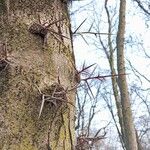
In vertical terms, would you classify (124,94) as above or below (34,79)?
above

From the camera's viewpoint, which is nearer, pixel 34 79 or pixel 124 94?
pixel 34 79

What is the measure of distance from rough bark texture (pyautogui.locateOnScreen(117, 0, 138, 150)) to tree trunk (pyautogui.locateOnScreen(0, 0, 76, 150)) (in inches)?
281

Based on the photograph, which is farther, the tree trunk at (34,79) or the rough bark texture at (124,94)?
the rough bark texture at (124,94)

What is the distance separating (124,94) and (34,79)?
788cm

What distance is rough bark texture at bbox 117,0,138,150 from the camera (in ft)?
26.7

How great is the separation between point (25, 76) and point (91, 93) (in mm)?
238

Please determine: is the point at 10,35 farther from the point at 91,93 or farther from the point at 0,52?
the point at 91,93

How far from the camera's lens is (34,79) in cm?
100

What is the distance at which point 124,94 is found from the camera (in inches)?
346

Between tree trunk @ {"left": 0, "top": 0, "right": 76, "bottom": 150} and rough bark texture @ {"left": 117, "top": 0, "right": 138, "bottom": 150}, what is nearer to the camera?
tree trunk @ {"left": 0, "top": 0, "right": 76, "bottom": 150}

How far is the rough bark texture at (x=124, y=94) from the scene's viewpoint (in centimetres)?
812

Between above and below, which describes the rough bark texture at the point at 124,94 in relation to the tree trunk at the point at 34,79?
above

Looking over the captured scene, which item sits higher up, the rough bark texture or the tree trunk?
the rough bark texture

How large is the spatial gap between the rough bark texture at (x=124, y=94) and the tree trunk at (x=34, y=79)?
A: 7.13 m
